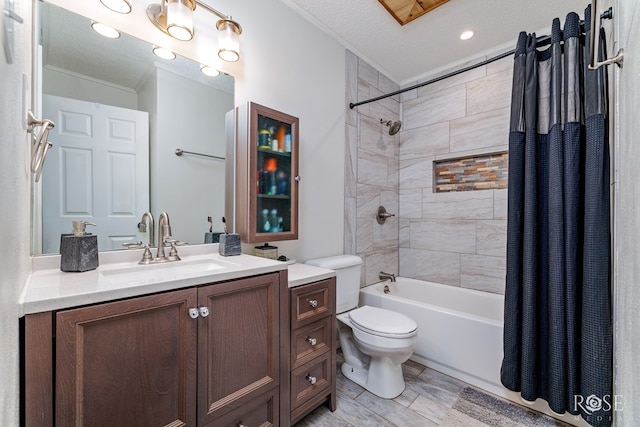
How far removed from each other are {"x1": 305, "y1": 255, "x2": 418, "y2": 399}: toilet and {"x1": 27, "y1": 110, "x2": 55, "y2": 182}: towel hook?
1.45 metres

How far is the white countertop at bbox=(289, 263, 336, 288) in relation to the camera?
1394 millimetres

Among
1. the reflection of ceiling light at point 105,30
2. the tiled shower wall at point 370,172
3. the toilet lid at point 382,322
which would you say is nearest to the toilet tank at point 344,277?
the toilet lid at point 382,322

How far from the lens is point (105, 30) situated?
4.12 feet

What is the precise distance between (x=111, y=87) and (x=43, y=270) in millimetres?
837

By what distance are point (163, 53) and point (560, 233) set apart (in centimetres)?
232

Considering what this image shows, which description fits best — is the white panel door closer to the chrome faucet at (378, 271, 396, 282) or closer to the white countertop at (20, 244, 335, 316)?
the white countertop at (20, 244, 335, 316)

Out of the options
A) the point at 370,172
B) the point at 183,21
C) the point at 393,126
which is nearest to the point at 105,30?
the point at 183,21

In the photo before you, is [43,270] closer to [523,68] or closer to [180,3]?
[180,3]

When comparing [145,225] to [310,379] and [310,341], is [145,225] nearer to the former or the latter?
[310,341]

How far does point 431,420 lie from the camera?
1.55m

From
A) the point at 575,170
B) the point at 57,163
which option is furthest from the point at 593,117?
the point at 57,163

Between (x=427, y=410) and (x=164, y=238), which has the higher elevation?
(x=164, y=238)

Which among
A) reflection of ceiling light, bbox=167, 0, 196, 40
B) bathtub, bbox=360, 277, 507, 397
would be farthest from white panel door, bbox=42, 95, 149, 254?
bathtub, bbox=360, 277, 507, 397

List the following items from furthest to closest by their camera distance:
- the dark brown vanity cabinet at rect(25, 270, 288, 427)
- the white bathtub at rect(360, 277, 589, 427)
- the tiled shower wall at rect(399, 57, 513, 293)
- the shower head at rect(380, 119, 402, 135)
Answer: the shower head at rect(380, 119, 402, 135)
the tiled shower wall at rect(399, 57, 513, 293)
the white bathtub at rect(360, 277, 589, 427)
the dark brown vanity cabinet at rect(25, 270, 288, 427)
